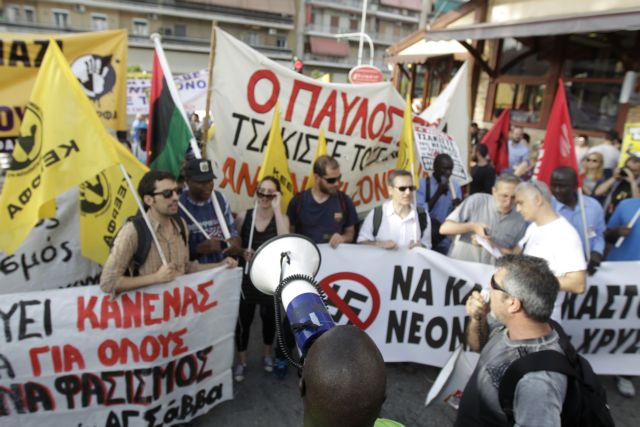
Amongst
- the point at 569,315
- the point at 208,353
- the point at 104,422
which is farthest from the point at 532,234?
the point at 104,422

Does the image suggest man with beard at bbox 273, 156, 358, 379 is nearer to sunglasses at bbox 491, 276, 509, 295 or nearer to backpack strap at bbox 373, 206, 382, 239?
backpack strap at bbox 373, 206, 382, 239

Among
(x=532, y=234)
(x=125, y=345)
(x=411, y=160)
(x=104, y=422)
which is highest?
(x=411, y=160)

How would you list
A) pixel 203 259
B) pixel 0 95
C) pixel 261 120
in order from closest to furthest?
pixel 203 259, pixel 0 95, pixel 261 120

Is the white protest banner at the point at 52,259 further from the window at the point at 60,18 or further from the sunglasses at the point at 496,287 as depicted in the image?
the window at the point at 60,18

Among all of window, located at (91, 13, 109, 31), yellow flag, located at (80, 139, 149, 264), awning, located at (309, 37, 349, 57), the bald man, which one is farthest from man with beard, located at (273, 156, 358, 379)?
awning, located at (309, 37, 349, 57)

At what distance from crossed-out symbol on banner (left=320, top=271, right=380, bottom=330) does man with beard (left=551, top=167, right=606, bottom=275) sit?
1.68m

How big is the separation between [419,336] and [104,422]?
7.42ft

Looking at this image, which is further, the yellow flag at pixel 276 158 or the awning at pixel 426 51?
the awning at pixel 426 51

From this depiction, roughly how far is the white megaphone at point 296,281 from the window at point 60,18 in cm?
4046

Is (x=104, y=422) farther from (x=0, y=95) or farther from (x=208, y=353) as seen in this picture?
(x=0, y=95)

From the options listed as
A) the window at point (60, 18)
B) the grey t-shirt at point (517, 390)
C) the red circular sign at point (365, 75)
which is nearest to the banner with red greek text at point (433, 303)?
the grey t-shirt at point (517, 390)

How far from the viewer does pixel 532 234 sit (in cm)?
286

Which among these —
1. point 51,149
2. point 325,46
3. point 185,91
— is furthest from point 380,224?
point 325,46

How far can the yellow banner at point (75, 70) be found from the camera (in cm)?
377
